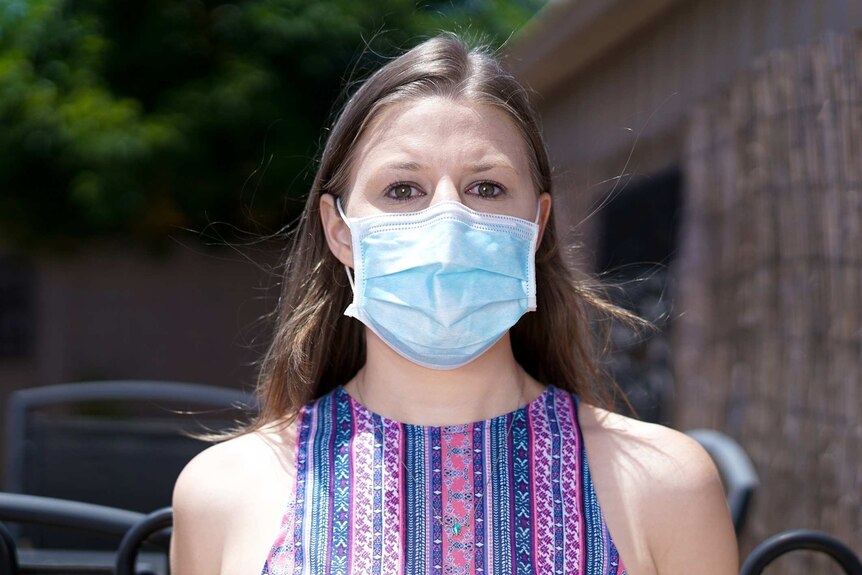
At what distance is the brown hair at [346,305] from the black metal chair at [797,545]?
0.41 meters

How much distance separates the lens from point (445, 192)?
2.06m

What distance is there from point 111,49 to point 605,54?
16.1 feet

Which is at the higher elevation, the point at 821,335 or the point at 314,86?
the point at 314,86

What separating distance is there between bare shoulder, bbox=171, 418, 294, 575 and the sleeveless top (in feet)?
0.17

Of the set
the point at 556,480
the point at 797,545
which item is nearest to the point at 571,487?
the point at 556,480

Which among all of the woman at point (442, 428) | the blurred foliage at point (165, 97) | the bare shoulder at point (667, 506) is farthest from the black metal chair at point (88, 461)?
the blurred foliage at point (165, 97)

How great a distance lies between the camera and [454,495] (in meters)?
2.00

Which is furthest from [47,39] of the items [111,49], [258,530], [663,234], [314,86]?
[258,530]

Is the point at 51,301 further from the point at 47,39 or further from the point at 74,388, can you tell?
the point at 74,388

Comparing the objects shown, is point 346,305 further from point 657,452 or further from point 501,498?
point 657,452

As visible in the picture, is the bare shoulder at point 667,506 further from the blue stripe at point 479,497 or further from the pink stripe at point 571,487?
the blue stripe at point 479,497

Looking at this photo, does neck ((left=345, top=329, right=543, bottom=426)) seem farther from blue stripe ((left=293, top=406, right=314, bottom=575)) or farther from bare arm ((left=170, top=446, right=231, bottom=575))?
bare arm ((left=170, top=446, right=231, bottom=575))

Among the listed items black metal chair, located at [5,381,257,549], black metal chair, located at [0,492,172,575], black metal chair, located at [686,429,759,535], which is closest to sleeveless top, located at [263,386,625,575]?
black metal chair, located at [0,492,172,575]

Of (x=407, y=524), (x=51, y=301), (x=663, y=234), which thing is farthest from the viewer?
(x=51, y=301)
